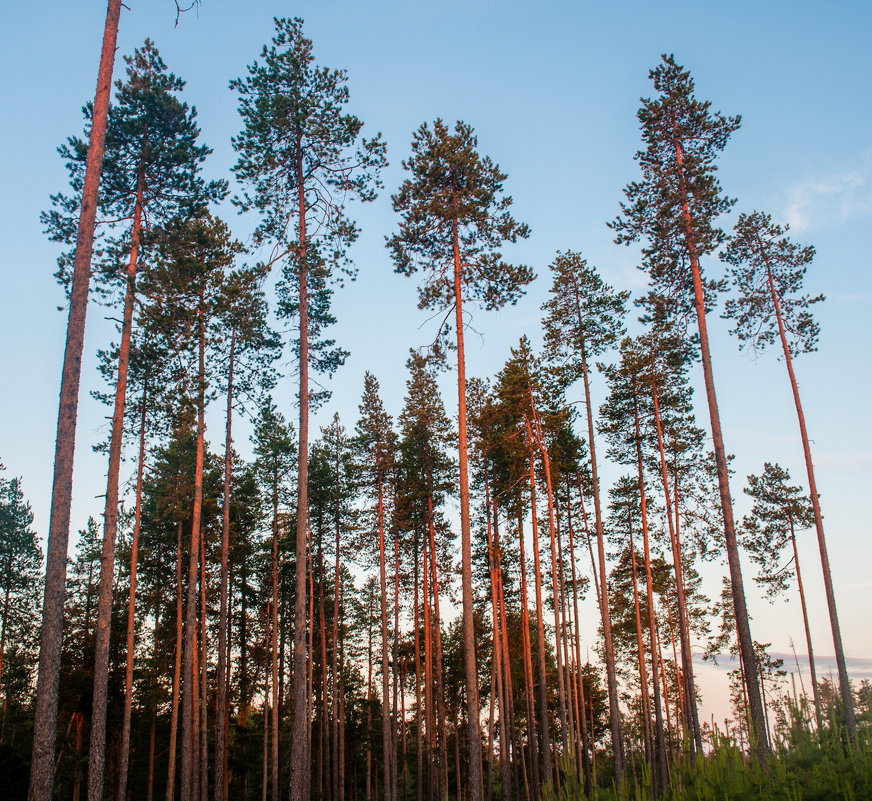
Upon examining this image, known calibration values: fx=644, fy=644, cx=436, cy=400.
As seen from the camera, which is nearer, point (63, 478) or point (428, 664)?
point (63, 478)

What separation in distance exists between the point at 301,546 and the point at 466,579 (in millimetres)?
3894

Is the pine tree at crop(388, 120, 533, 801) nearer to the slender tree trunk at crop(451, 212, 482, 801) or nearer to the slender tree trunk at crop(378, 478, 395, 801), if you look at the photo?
the slender tree trunk at crop(451, 212, 482, 801)

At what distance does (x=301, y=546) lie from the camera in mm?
14945

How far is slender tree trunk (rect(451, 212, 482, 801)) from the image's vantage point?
45.6ft

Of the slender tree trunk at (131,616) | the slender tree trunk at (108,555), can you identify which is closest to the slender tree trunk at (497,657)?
the slender tree trunk at (131,616)

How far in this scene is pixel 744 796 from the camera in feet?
24.3

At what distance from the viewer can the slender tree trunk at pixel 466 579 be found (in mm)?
13906

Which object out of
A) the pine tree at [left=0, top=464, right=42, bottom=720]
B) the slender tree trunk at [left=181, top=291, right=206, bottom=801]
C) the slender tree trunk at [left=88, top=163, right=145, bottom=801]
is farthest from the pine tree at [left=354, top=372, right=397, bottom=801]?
the pine tree at [left=0, top=464, right=42, bottom=720]

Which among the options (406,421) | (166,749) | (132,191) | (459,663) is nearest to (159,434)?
(132,191)

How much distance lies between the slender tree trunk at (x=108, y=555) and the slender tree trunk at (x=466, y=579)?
292 inches

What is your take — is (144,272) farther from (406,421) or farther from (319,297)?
(406,421)

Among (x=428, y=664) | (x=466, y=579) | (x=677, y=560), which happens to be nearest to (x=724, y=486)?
(x=466, y=579)

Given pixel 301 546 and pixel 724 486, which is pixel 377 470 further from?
pixel 724 486

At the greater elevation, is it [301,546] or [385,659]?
[301,546]
